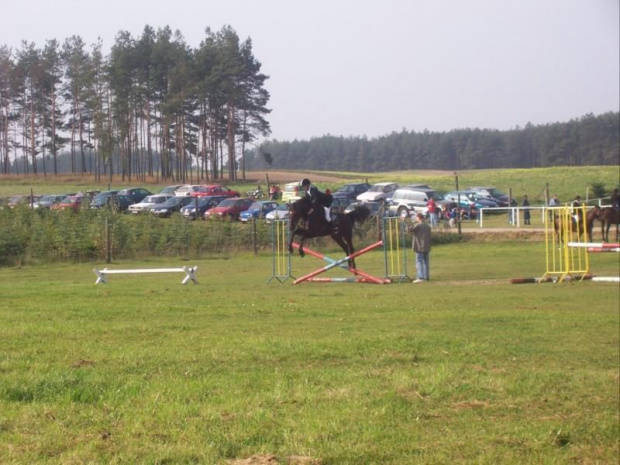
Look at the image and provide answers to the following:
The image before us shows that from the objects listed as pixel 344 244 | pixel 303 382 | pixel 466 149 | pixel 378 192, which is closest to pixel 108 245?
pixel 344 244

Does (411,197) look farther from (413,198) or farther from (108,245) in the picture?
(108,245)

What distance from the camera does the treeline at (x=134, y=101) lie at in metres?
68.9

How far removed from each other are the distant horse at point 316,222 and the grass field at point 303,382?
26.4ft

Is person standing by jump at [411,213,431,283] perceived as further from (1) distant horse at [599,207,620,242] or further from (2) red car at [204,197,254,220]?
(2) red car at [204,197,254,220]

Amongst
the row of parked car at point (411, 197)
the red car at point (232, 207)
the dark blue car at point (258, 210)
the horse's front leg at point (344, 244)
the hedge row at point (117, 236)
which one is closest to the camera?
the horse's front leg at point (344, 244)

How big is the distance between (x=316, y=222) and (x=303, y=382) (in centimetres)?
1623

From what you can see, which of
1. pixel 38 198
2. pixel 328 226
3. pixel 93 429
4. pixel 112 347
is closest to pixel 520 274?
pixel 328 226

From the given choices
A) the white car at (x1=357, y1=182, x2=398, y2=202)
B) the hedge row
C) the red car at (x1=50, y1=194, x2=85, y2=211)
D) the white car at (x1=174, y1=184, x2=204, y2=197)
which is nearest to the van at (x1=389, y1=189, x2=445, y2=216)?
the white car at (x1=357, y1=182, x2=398, y2=202)

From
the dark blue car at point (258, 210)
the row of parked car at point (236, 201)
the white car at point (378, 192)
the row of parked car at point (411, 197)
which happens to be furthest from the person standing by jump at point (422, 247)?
the white car at point (378, 192)

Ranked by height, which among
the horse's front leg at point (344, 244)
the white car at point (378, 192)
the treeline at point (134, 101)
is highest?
the treeline at point (134, 101)

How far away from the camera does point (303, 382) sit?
28.9 feet

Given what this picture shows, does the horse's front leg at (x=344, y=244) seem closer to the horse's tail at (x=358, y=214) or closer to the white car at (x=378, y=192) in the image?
the horse's tail at (x=358, y=214)

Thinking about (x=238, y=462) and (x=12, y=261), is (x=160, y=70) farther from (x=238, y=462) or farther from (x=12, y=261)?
(x=238, y=462)

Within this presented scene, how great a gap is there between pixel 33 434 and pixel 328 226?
18.9 meters
